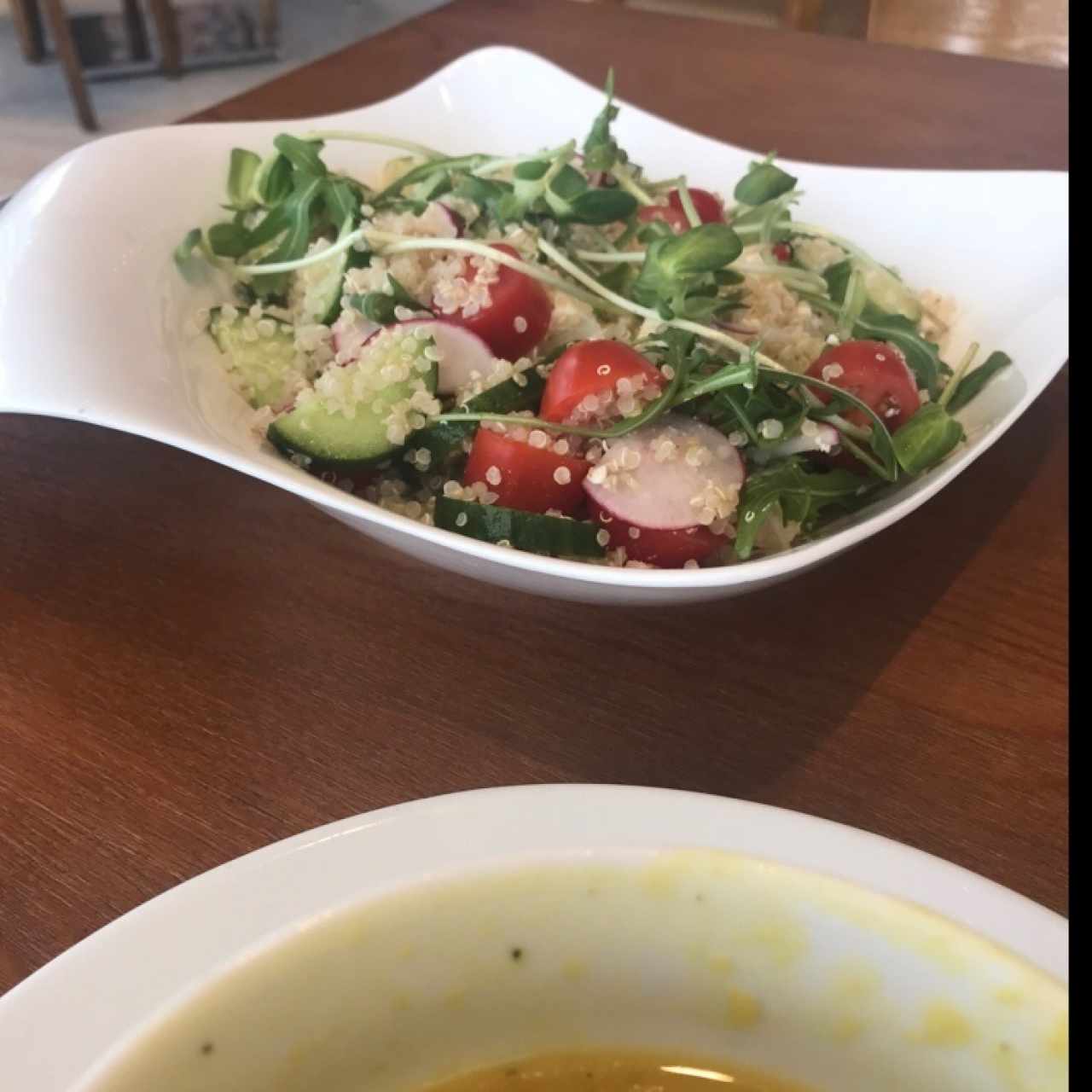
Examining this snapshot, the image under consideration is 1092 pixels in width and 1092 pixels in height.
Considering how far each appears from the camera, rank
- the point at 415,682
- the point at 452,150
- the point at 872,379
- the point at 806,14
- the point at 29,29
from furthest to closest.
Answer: the point at 29,29 → the point at 806,14 → the point at 452,150 → the point at 872,379 → the point at 415,682

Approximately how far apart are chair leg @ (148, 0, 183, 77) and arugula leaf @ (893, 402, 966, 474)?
9.74 ft

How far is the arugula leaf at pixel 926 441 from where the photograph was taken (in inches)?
24.3

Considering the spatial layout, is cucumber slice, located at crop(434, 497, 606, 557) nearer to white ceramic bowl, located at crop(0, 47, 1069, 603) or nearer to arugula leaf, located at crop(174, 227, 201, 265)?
white ceramic bowl, located at crop(0, 47, 1069, 603)

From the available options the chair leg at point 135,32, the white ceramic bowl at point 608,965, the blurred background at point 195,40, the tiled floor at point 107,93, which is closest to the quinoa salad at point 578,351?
the white ceramic bowl at point 608,965

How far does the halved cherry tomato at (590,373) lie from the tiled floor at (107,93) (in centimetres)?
218

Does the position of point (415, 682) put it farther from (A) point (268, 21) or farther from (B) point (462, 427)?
(A) point (268, 21)

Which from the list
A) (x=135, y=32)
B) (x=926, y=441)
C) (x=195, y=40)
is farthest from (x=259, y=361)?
(x=195, y=40)

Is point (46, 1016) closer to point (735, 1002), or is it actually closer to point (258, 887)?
point (258, 887)

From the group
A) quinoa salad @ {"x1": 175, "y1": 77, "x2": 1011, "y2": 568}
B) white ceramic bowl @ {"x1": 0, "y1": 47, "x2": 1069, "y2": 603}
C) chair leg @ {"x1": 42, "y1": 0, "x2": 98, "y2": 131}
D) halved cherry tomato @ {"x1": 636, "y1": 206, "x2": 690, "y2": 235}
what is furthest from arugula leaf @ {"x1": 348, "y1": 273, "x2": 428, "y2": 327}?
chair leg @ {"x1": 42, "y1": 0, "x2": 98, "y2": 131}

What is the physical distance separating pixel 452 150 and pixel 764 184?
33 cm

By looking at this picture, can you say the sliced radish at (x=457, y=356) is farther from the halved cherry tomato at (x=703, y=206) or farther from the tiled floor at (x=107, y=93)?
the tiled floor at (x=107, y=93)

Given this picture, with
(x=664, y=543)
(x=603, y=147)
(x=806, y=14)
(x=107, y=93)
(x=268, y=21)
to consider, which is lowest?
(x=107, y=93)

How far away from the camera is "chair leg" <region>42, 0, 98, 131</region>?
2574mm

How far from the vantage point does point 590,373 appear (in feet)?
2.04
